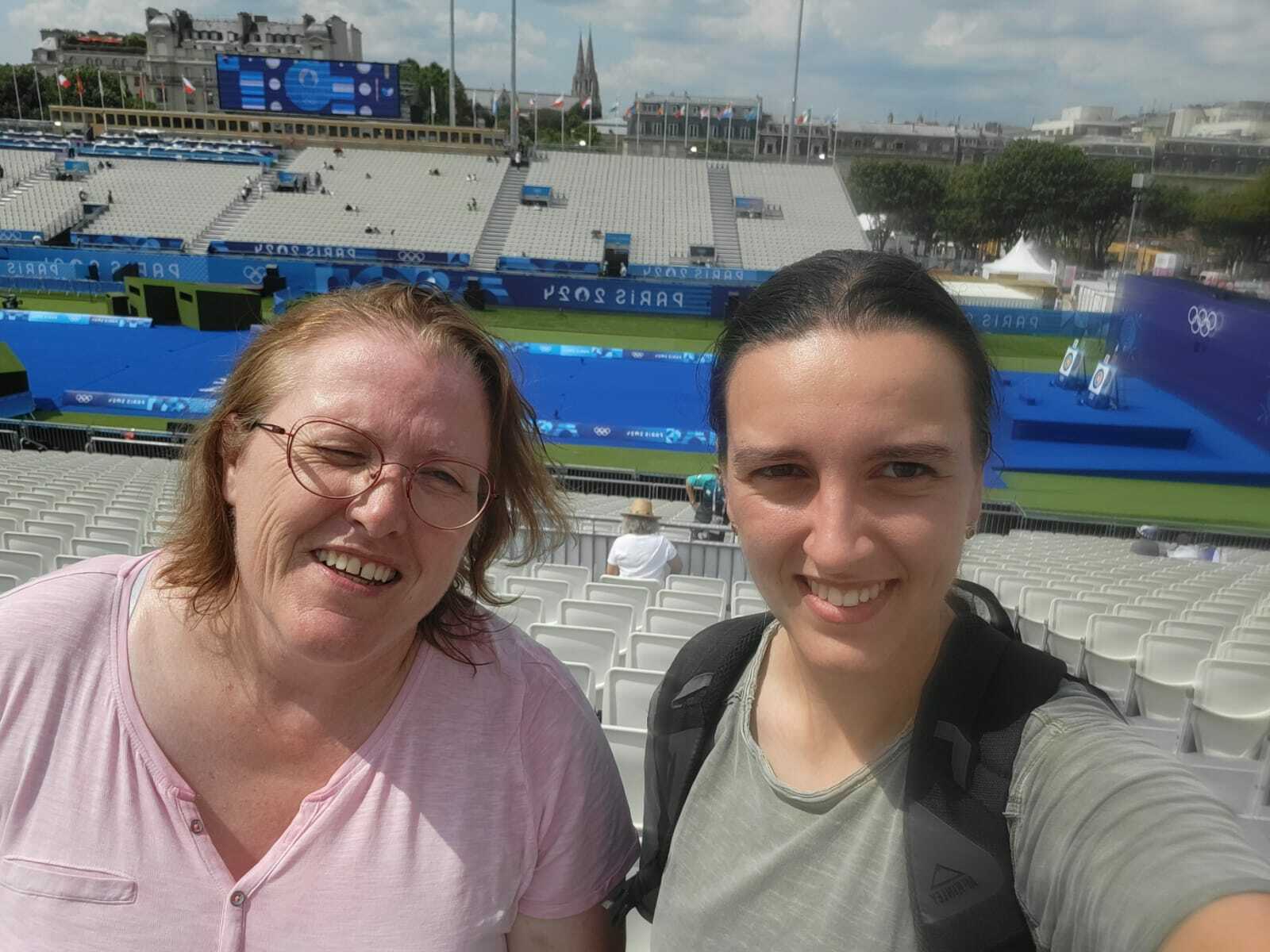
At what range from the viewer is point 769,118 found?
8862cm

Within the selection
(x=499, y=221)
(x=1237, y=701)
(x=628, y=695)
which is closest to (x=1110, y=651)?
(x=1237, y=701)

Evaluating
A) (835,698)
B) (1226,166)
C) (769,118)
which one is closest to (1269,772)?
(835,698)

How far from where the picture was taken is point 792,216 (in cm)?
3738

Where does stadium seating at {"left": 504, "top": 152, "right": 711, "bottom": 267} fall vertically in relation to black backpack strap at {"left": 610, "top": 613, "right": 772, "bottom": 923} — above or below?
above

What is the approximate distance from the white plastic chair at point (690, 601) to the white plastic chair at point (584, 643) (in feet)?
3.57

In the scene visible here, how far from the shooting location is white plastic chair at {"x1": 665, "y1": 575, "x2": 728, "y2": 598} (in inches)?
227

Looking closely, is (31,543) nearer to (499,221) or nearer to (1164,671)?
(1164,671)

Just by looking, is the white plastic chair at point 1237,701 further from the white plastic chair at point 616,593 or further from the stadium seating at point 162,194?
the stadium seating at point 162,194

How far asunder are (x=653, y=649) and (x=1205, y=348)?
11.4 m

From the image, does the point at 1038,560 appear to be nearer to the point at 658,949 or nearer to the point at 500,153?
the point at 658,949

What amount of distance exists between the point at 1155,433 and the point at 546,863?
1535cm

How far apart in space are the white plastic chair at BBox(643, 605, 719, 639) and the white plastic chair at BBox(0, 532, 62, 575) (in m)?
4.02

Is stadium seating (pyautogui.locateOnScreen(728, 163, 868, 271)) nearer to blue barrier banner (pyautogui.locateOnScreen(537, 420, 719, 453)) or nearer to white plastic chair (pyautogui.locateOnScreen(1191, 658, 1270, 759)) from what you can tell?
blue barrier banner (pyautogui.locateOnScreen(537, 420, 719, 453))

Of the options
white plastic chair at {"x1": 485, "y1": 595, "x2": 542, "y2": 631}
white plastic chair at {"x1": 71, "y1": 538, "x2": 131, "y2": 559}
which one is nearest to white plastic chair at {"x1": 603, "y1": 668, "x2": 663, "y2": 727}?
white plastic chair at {"x1": 485, "y1": 595, "x2": 542, "y2": 631}
